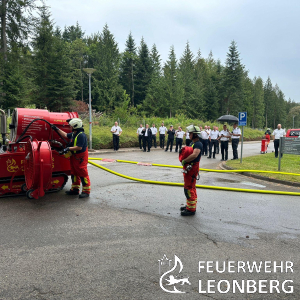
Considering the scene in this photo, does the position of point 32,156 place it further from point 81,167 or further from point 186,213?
point 186,213

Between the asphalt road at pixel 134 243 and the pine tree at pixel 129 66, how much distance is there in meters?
48.9

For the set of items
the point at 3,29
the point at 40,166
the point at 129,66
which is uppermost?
the point at 129,66

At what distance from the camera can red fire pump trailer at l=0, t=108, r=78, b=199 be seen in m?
5.72

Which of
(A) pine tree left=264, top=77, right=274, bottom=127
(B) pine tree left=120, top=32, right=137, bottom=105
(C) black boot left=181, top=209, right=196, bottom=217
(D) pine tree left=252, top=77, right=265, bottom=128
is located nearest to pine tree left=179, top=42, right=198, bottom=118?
(B) pine tree left=120, top=32, right=137, bottom=105

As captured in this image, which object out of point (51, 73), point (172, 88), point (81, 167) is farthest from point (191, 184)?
point (172, 88)

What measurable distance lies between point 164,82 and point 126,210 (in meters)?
42.8

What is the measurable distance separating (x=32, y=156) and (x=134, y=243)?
10.0 feet

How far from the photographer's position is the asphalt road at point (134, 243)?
306 cm

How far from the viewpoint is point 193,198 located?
5.60m

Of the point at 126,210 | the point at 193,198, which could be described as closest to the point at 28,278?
the point at 126,210

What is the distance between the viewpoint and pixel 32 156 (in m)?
5.81

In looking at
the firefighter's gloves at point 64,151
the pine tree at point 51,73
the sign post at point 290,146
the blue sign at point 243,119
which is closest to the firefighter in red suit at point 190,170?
the firefighter's gloves at point 64,151

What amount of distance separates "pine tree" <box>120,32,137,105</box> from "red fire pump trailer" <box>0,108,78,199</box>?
47.6 m

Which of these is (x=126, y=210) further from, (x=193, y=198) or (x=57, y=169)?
(x=57, y=169)
